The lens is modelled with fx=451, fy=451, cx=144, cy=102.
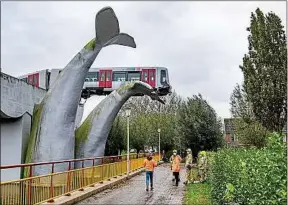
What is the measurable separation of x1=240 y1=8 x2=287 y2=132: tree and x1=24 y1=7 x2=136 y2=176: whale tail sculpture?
717 centimetres

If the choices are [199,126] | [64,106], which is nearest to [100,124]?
[64,106]

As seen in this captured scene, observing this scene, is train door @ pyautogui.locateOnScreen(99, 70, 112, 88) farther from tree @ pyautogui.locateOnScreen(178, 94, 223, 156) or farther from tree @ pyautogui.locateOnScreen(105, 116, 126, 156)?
tree @ pyautogui.locateOnScreen(178, 94, 223, 156)

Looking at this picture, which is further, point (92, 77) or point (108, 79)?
point (92, 77)

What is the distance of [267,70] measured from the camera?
22.8 metres

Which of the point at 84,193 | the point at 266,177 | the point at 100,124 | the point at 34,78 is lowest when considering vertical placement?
the point at 84,193

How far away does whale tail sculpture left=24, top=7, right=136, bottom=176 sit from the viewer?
20.1 meters

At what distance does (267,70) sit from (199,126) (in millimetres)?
19323

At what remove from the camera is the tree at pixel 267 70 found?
22359mm

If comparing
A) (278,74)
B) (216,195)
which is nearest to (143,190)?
(216,195)

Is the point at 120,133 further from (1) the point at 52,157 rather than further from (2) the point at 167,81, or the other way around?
(1) the point at 52,157

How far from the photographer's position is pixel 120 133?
40281 mm

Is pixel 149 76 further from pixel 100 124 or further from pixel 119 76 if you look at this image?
pixel 100 124

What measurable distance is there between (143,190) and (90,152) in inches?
315

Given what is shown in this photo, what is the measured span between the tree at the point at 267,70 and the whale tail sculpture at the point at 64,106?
717 cm
